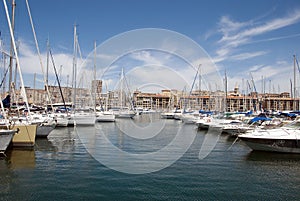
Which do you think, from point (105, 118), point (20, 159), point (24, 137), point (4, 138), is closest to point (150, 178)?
point (20, 159)

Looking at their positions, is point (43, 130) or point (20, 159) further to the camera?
point (43, 130)

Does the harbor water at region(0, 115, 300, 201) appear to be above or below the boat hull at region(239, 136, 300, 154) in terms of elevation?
below

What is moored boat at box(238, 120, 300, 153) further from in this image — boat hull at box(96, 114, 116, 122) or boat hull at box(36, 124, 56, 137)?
boat hull at box(96, 114, 116, 122)

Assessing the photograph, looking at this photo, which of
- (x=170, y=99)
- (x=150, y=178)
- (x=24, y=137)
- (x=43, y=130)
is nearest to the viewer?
(x=150, y=178)

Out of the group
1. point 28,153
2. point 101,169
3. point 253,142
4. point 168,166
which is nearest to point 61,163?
point 101,169

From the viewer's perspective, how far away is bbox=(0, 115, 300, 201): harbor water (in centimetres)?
1077

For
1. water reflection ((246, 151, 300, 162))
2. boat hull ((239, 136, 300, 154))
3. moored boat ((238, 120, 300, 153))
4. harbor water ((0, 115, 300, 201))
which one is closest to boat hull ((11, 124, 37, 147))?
harbor water ((0, 115, 300, 201))

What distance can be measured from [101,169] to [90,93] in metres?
30.8

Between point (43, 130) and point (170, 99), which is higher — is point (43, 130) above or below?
below

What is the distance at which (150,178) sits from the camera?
12.9m

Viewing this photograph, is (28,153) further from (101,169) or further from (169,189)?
(169,189)

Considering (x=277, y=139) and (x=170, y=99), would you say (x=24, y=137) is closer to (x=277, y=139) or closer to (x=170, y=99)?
(x=277, y=139)

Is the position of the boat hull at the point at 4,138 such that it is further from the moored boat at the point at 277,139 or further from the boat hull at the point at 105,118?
the boat hull at the point at 105,118

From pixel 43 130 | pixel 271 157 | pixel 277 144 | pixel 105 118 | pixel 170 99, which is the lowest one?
pixel 271 157
